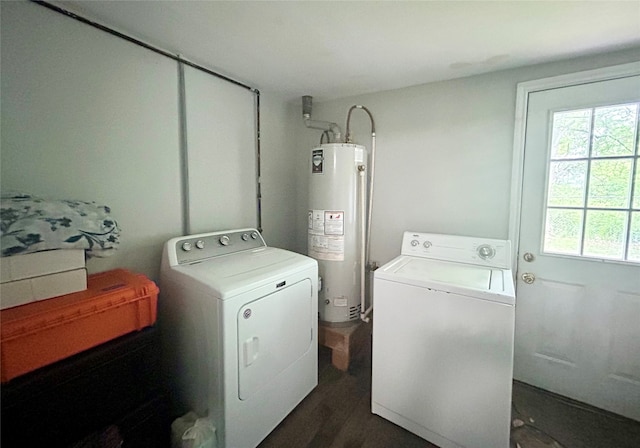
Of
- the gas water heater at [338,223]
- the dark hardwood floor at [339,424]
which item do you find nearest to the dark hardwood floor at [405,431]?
the dark hardwood floor at [339,424]

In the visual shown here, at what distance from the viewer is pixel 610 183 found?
1529mm

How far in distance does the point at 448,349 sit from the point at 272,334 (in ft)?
2.97

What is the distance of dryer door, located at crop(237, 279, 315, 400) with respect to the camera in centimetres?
131

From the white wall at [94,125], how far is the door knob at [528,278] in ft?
7.51

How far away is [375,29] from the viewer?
1.32 m

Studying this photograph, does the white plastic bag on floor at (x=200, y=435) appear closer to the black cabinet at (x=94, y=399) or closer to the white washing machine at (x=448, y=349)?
the black cabinet at (x=94, y=399)

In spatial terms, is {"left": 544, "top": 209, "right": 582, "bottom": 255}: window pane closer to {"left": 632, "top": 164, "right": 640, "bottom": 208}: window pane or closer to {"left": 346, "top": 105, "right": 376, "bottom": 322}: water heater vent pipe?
{"left": 632, "top": 164, "right": 640, "bottom": 208}: window pane

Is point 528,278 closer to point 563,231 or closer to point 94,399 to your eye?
point 563,231

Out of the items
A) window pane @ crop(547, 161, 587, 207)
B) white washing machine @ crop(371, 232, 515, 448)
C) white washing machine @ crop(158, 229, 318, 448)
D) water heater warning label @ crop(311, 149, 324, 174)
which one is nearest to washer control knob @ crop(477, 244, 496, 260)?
white washing machine @ crop(371, 232, 515, 448)

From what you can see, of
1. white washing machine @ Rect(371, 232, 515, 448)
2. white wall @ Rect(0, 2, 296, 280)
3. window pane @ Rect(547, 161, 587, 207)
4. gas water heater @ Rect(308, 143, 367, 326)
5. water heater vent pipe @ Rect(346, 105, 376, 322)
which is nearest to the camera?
white wall @ Rect(0, 2, 296, 280)

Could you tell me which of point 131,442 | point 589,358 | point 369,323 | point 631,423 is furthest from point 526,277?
point 131,442

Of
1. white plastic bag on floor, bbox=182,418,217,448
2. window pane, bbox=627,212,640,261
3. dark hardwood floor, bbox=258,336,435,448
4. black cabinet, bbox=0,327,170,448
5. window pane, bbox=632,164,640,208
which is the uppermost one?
window pane, bbox=632,164,640,208

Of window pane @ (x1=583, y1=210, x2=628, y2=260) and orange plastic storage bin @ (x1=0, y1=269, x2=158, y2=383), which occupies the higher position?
window pane @ (x1=583, y1=210, x2=628, y2=260)

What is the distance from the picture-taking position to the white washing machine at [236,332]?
1.26 m
